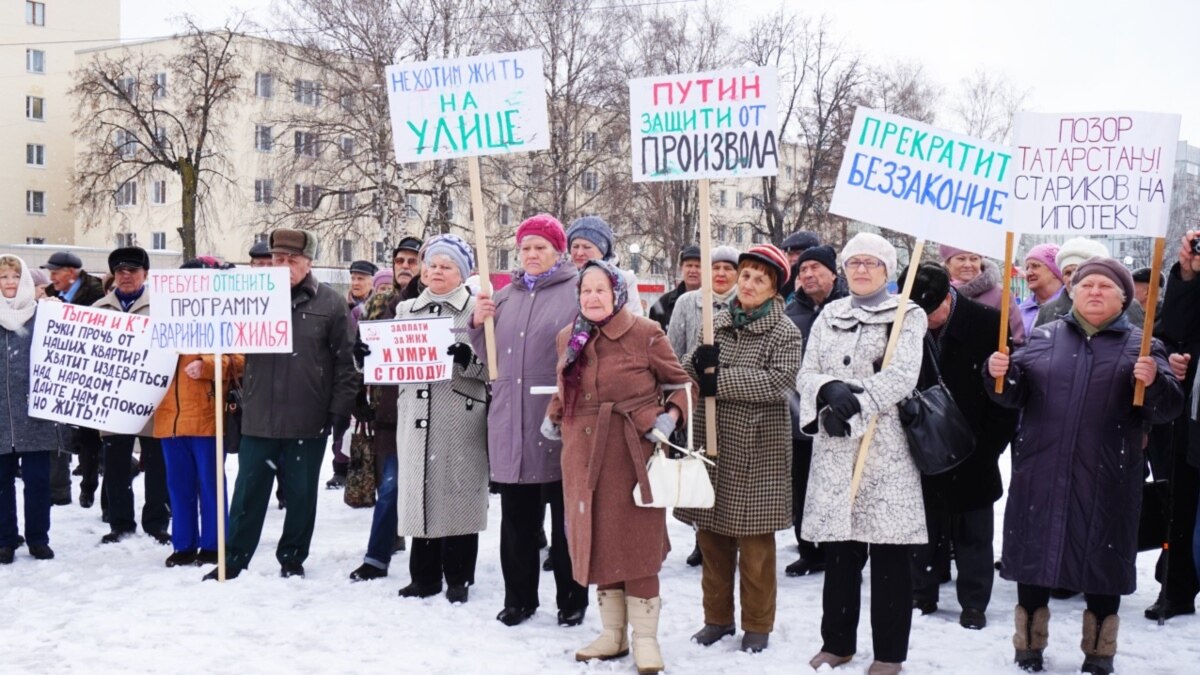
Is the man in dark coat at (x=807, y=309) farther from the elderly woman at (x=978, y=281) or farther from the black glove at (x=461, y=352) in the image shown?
the black glove at (x=461, y=352)

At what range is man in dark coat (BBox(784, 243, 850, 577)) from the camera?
23.7ft

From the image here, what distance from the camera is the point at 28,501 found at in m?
7.91

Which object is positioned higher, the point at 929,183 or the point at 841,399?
the point at 929,183

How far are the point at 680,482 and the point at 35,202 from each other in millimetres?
63277

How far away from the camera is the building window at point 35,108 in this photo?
6038 centimetres

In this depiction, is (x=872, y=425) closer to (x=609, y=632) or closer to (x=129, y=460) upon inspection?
(x=609, y=632)

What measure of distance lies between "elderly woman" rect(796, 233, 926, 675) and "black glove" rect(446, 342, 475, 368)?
78.7 inches

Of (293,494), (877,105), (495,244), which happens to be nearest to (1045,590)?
(293,494)

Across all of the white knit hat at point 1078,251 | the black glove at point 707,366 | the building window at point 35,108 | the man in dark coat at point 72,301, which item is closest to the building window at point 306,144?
the man in dark coat at point 72,301

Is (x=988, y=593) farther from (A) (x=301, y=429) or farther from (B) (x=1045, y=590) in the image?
(A) (x=301, y=429)

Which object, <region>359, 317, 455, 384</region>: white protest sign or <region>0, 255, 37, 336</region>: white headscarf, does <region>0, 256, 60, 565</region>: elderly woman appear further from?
<region>359, 317, 455, 384</region>: white protest sign

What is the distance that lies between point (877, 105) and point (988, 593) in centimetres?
3616

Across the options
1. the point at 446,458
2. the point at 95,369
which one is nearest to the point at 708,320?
the point at 446,458

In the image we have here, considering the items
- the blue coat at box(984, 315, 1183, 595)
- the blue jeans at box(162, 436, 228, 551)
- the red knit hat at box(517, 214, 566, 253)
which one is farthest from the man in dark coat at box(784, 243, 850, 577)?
the blue jeans at box(162, 436, 228, 551)
